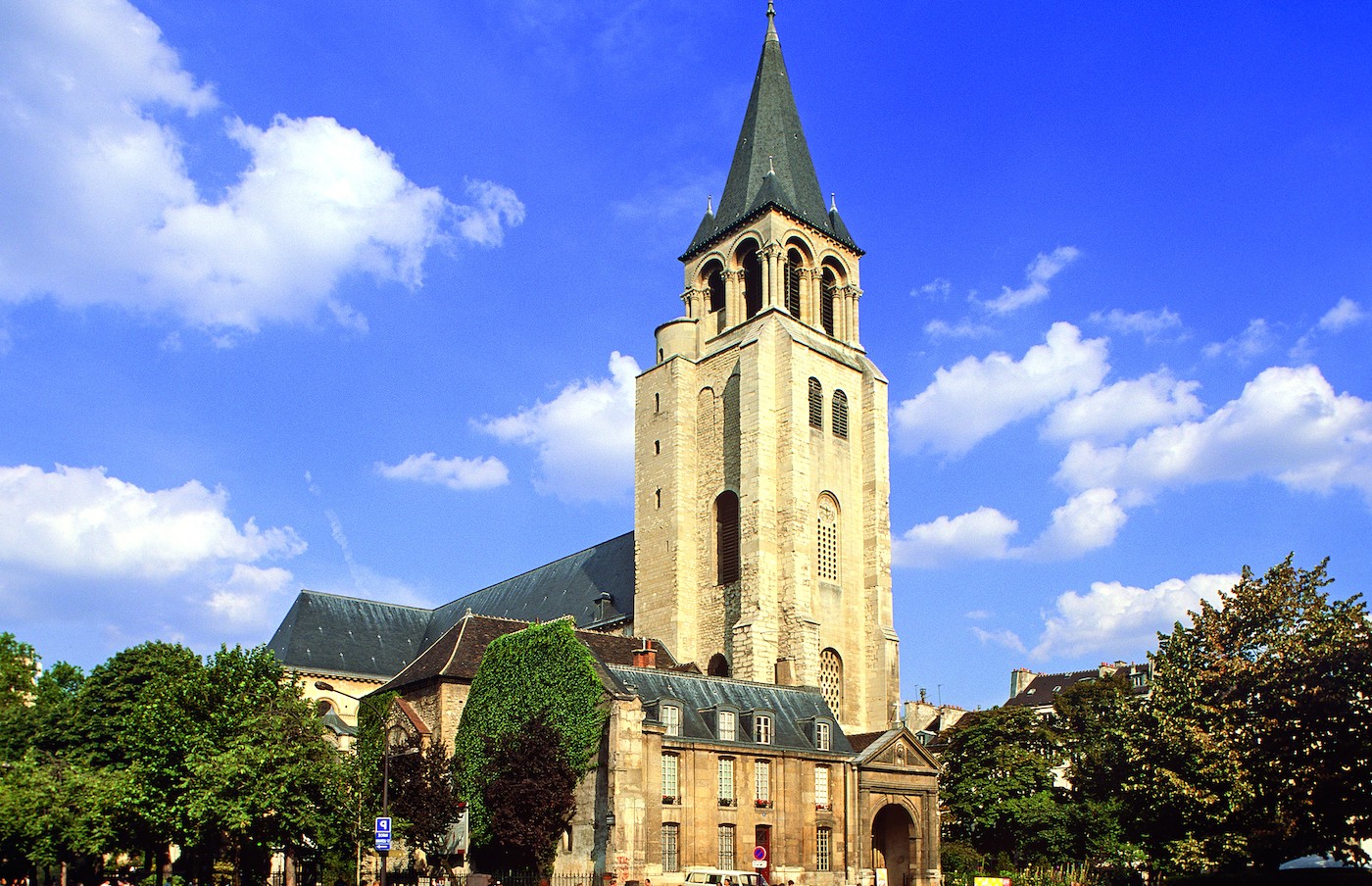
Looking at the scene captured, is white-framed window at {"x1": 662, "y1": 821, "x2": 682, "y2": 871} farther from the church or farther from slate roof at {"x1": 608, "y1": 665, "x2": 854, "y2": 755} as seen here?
slate roof at {"x1": 608, "y1": 665, "x2": 854, "y2": 755}

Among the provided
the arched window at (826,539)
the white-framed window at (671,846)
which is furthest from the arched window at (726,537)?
the white-framed window at (671,846)

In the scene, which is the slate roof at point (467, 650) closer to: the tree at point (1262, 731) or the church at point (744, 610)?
the church at point (744, 610)

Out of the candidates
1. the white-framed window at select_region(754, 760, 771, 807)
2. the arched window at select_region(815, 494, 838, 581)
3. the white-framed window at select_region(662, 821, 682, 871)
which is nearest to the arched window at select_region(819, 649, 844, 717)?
the arched window at select_region(815, 494, 838, 581)

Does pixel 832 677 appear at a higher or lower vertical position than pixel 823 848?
higher

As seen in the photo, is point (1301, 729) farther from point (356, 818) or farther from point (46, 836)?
point (46, 836)

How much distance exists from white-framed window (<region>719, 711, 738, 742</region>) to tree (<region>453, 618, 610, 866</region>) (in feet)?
14.4

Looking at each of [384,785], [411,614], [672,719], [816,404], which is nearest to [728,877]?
[672,719]

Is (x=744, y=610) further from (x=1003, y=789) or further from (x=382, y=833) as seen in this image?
(x=382, y=833)

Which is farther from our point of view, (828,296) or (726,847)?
(828,296)

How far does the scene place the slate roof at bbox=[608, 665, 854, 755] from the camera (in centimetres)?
3825

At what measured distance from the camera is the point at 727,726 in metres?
Answer: 38.7

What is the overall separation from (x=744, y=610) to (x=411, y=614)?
84.5 ft

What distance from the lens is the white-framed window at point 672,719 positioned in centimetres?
3709

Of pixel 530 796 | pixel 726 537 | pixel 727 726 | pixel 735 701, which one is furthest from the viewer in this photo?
pixel 726 537
